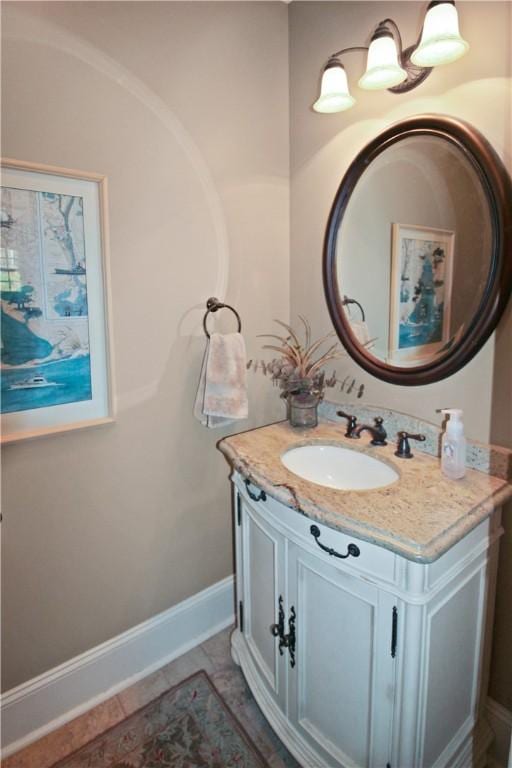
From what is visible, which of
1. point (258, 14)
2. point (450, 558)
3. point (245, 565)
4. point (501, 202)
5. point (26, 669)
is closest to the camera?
point (450, 558)

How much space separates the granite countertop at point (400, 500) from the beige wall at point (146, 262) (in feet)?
1.40

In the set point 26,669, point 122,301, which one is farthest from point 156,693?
point 122,301

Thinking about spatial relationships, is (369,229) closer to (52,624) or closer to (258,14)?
(258,14)

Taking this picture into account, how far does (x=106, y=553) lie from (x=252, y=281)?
1170 millimetres

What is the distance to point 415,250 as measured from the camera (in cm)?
135

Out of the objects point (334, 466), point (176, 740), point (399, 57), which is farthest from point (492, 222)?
point (176, 740)

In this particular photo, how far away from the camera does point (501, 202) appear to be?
1.13 meters

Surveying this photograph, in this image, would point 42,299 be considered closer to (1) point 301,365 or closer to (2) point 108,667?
(1) point 301,365

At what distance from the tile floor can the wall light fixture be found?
207 centimetres

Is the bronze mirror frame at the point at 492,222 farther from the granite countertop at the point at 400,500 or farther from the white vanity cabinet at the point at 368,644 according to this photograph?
the white vanity cabinet at the point at 368,644

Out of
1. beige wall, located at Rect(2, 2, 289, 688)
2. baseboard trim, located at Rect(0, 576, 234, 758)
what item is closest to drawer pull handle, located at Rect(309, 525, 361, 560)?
beige wall, located at Rect(2, 2, 289, 688)

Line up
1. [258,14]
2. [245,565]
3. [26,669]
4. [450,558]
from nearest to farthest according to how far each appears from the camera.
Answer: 1. [450,558]
2. [26,669]
3. [245,565]
4. [258,14]

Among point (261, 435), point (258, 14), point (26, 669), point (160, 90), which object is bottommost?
point (26, 669)

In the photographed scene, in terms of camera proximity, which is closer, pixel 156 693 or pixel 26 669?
pixel 26 669
